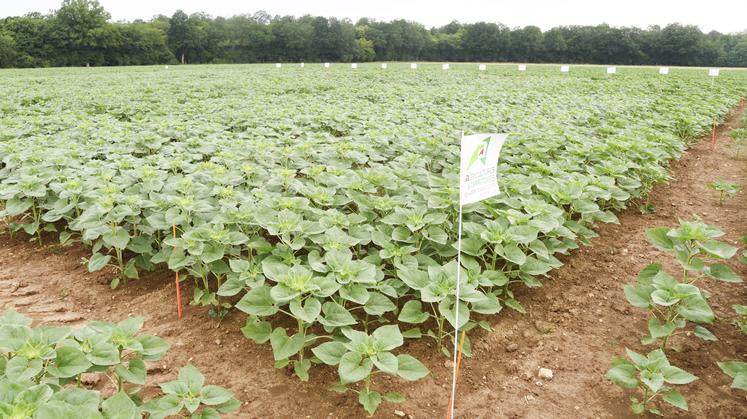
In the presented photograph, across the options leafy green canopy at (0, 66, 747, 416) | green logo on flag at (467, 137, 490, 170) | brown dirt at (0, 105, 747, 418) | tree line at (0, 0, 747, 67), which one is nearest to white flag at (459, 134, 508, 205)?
green logo on flag at (467, 137, 490, 170)

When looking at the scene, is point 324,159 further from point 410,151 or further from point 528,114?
point 528,114

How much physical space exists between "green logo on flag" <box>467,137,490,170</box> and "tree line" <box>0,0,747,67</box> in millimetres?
60662

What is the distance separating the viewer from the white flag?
8.88 feet

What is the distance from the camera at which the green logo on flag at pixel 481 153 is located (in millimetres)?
2730

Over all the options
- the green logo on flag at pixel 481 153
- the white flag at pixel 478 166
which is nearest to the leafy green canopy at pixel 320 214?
the white flag at pixel 478 166

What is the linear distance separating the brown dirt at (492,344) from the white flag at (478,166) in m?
0.99

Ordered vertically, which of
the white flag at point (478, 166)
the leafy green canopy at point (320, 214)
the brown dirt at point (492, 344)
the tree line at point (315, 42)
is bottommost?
the brown dirt at point (492, 344)

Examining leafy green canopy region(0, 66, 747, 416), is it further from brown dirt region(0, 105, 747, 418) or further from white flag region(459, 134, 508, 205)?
white flag region(459, 134, 508, 205)

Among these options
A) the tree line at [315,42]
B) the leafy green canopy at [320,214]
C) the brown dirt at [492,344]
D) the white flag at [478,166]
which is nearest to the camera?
the brown dirt at [492,344]

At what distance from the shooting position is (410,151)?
6430mm

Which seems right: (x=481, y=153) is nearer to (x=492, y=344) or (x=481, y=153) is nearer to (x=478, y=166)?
(x=478, y=166)

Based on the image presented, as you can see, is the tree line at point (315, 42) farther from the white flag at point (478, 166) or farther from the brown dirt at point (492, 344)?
the white flag at point (478, 166)

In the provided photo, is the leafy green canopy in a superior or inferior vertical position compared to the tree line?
inferior

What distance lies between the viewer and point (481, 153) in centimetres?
278
